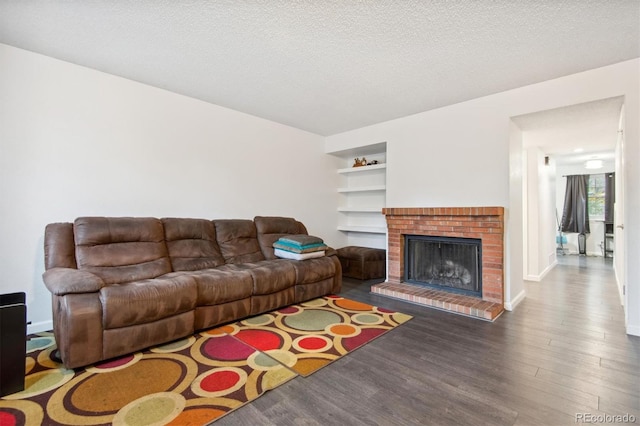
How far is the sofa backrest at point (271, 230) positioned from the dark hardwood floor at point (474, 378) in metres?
1.87

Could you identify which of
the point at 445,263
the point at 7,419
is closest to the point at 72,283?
the point at 7,419

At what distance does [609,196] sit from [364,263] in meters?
6.70

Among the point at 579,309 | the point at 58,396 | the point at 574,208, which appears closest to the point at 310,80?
the point at 58,396

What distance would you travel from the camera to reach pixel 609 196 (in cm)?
693

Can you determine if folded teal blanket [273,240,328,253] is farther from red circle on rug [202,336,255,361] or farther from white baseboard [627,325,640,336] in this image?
white baseboard [627,325,640,336]

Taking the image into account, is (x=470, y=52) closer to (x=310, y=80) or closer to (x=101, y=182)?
(x=310, y=80)

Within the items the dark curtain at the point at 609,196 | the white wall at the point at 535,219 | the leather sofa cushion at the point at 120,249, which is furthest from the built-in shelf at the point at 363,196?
the dark curtain at the point at 609,196

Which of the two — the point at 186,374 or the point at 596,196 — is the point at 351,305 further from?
the point at 596,196

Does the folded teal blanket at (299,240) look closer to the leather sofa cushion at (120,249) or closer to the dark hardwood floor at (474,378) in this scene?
the leather sofa cushion at (120,249)

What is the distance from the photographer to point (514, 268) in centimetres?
334

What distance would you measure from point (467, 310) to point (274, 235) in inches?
95.3

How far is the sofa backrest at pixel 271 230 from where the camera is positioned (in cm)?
374

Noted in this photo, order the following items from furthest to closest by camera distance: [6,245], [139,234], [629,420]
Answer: [139,234], [6,245], [629,420]

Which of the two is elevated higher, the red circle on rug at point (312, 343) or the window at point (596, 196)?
the window at point (596, 196)
